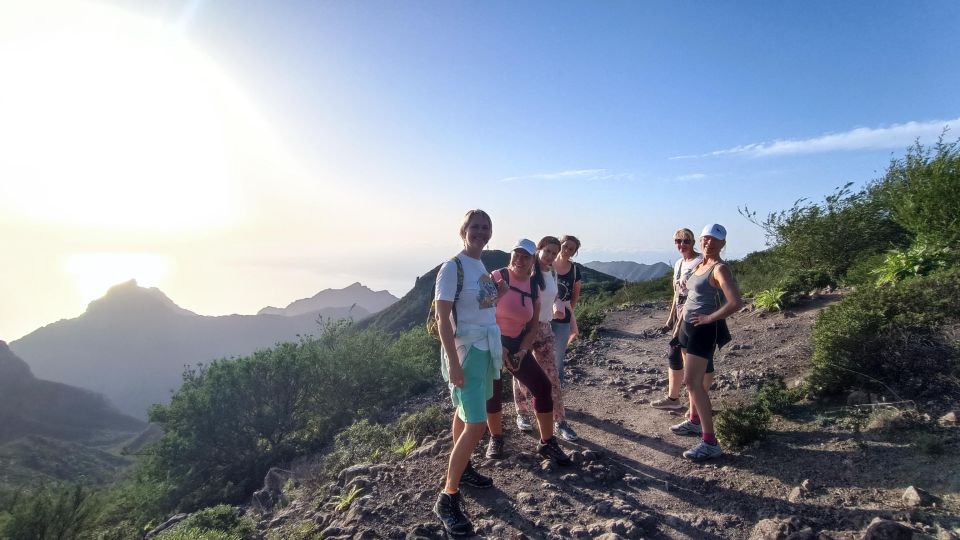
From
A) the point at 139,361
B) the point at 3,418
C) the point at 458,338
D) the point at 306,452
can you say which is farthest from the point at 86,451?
the point at 139,361

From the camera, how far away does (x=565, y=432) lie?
5.03 meters

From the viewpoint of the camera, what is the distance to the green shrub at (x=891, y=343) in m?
4.61

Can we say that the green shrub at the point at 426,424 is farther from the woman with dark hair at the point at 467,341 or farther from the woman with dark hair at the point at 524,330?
the woman with dark hair at the point at 467,341

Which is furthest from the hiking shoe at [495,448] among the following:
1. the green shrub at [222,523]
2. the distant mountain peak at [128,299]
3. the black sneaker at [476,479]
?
the distant mountain peak at [128,299]

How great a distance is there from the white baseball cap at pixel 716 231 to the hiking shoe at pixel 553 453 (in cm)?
223

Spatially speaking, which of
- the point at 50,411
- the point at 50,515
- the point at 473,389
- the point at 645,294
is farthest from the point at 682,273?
the point at 50,411

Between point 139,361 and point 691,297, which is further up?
point 691,297

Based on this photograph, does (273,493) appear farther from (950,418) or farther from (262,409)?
(950,418)

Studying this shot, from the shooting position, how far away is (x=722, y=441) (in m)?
4.37

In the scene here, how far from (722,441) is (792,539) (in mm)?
1518

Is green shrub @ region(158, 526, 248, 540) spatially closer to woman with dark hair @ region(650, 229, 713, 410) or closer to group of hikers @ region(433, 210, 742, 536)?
group of hikers @ region(433, 210, 742, 536)

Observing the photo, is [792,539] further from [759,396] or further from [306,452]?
[306,452]

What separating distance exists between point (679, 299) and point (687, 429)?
135cm

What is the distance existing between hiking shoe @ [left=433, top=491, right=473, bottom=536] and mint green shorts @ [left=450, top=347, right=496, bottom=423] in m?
0.63
